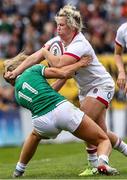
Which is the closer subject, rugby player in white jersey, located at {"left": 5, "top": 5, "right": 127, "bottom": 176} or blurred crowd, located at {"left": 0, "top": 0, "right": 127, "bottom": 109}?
rugby player in white jersey, located at {"left": 5, "top": 5, "right": 127, "bottom": 176}

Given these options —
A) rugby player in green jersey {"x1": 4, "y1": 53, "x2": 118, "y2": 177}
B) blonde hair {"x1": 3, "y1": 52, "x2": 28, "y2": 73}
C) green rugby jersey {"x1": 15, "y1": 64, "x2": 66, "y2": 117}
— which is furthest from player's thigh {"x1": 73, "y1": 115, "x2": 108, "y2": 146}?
blonde hair {"x1": 3, "y1": 52, "x2": 28, "y2": 73}

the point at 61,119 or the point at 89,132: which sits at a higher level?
the point at 61,119

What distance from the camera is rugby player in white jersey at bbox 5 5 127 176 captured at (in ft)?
33.4

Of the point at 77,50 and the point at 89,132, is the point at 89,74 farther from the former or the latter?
the point at 89,132

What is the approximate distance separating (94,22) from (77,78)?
1344 cm

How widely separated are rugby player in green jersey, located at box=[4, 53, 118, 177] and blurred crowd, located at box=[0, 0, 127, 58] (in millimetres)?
11813

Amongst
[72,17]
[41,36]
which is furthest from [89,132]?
[41,36]

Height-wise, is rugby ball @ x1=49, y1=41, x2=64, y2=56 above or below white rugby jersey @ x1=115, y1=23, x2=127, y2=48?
above

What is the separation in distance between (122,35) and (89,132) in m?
2.14

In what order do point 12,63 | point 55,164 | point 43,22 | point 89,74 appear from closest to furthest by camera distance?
point 12,63
point 89,74
point 55,164
point 43,22

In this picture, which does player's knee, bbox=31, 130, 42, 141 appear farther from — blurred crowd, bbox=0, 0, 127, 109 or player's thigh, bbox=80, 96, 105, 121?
blurred crowd, bbox=0, 0, 127, 109

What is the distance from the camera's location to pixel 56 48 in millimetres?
10797

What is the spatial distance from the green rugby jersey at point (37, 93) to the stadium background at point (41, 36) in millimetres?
9521

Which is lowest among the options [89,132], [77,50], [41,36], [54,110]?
[41,36]
